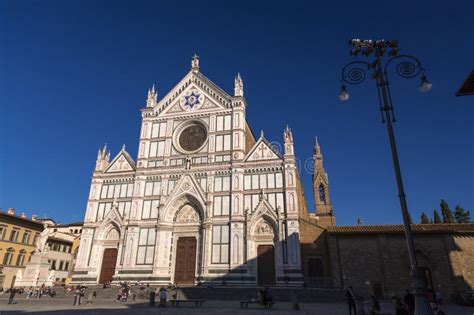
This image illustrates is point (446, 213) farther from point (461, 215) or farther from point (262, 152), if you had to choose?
point (262, 152)

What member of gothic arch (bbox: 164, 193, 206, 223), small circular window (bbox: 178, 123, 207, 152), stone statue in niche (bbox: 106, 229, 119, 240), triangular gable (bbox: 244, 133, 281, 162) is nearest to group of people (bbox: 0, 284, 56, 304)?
stone statue in niche (bbox: 106, 229, 119, 240)

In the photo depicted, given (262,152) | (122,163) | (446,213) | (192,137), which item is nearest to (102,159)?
(122,163)

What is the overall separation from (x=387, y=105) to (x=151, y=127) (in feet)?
96.5

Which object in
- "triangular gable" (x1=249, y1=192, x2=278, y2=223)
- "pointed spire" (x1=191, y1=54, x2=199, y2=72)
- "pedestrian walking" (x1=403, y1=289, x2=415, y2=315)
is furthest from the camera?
"pointed spire" (x1=191, y1=54, x2=199, y2=72)

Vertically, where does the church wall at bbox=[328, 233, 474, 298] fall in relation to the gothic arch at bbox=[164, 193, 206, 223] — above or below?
below

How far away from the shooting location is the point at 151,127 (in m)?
35.7

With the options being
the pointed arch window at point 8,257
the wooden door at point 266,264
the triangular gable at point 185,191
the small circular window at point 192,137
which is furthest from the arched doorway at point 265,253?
the pointed arch window at point 8,257

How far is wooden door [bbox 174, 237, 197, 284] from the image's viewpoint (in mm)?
28984

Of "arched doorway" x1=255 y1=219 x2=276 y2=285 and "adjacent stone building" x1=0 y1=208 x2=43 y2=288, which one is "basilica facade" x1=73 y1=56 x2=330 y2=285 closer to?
"arched doorway" x1=255 y1=219 x2=276 y2=285

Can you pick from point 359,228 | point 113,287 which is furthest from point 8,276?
point 359,228

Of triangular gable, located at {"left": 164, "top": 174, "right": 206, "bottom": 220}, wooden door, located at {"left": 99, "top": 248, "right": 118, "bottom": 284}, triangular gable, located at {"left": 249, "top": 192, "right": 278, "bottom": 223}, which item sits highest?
triangular gable, located at {"left": 164, "top": 174, "right": 206, "bottom": 220}

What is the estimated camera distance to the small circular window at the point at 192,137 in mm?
33938

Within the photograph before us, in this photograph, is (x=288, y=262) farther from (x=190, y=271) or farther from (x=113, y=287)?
(x=113, y=287)

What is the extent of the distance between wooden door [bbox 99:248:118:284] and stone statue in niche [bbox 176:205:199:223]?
704 cm
